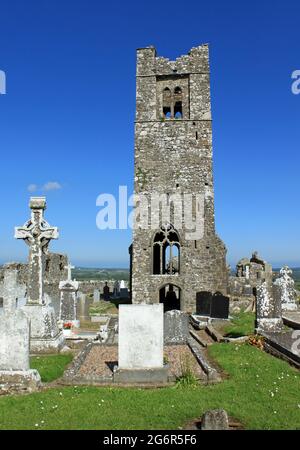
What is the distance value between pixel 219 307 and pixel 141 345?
10.2 metres

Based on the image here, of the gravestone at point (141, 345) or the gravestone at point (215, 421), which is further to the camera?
the gravestone at point (141, 345)

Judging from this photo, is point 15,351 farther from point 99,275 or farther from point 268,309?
point 99,275

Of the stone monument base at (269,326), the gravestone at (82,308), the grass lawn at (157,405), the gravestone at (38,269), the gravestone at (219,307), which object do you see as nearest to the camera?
the grass lawn at (157,405)

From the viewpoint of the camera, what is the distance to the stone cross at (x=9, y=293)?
765 centimetres

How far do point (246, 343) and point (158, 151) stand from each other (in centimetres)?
1395

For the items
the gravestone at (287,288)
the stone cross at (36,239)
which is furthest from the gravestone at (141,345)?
the gravestone at (287,288)

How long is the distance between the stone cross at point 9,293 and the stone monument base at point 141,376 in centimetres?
242

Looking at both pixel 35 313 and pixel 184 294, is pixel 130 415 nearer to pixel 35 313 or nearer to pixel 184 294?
pixel 35 313

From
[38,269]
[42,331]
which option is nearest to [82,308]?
[38,269]

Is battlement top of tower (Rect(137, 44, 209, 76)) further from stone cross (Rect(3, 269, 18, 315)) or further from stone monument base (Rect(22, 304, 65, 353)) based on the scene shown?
stone cross (Rect(3, 269, 18, 315))

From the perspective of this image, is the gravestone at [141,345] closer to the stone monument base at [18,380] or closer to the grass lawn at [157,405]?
the grass lawn at [157,405]

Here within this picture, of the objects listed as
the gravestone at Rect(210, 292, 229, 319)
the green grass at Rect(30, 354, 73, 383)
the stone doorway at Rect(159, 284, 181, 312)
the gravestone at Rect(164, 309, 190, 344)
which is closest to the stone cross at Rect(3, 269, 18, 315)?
the green grass at Rect(30, 354, 73, 383)

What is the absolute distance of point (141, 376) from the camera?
8250 millimetres
